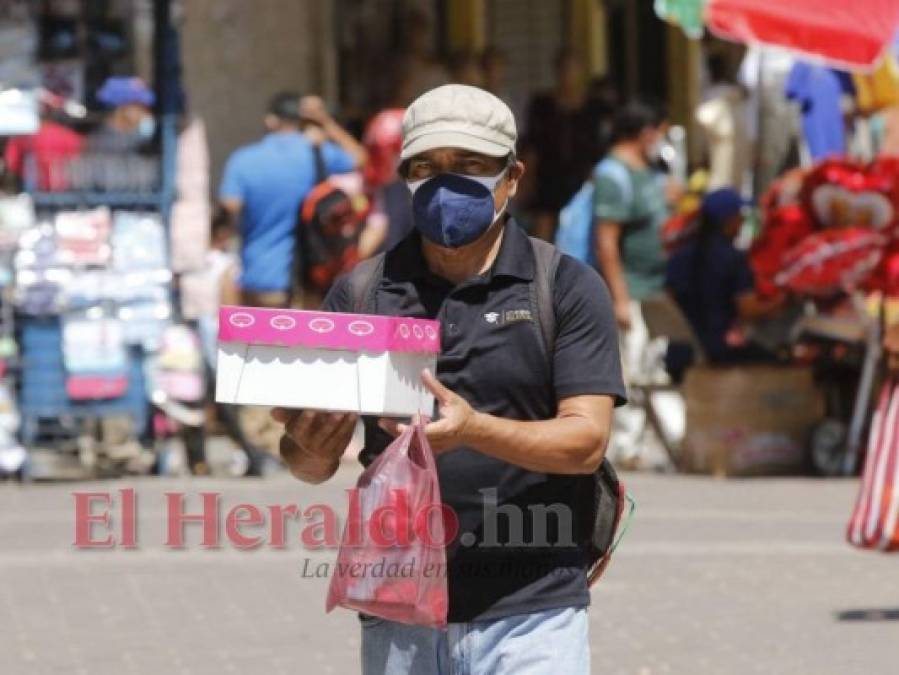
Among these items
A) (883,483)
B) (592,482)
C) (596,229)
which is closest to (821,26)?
(596,229)

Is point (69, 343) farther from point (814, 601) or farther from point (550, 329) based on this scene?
point (550, 329)

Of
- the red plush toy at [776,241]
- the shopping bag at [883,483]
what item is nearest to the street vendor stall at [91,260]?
the red plush toy at [776,241]

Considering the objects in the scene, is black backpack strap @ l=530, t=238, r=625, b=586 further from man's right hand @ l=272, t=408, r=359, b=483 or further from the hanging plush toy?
Result: the hanging plush toy

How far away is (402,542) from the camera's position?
451 cm

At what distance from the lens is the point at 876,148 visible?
15.5 metres

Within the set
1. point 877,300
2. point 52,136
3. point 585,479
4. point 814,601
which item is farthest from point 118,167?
point 585,479

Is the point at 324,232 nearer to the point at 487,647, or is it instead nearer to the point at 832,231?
the point at 832,231

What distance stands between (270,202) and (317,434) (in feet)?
31.9

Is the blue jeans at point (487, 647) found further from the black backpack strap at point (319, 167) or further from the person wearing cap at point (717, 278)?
the black backpack strap at point (319, 167)

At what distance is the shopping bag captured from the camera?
30.2 ft

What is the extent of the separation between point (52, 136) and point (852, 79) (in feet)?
15.3

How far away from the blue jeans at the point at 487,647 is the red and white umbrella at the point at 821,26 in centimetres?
784

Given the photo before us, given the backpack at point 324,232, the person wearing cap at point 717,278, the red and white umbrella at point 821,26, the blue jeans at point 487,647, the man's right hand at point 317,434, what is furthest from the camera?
the backpack at point 324,232

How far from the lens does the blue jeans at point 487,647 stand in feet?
15.3
